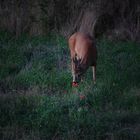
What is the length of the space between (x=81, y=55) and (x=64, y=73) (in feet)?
2.00

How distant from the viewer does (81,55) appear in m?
13.0

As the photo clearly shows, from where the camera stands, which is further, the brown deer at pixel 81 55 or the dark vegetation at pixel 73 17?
the dark vegetation at pixel 73 17

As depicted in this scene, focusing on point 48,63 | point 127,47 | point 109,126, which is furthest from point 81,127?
point 127,47

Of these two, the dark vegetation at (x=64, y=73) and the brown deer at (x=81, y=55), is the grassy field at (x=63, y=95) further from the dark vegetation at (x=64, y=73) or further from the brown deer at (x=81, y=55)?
the brown deer at (x=81, y=55)

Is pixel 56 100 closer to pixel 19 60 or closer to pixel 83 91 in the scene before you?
pixel 83 91

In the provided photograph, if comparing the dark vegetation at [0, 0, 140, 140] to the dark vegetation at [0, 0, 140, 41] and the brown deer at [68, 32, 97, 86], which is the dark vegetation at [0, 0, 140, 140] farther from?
the brown deer at [68, 32, 97, 86]

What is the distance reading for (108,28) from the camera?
1805cm

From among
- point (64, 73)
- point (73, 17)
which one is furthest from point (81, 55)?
point (73, 17)

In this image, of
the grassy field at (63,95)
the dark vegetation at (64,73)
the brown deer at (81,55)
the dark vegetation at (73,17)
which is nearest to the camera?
the grassy field at (63,95)

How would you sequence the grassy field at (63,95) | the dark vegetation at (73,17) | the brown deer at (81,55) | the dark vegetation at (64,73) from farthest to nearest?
the dark vegetation at (73,17) < the brown deer at (81,55) < the dark vegetation at (64,73) < the grassy field at (63,95)

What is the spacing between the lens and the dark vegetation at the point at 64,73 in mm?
9281

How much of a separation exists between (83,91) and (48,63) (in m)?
2.77

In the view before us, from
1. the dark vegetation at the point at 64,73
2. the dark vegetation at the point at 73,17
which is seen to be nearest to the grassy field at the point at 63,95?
the dark vegetation at the point at 64,73

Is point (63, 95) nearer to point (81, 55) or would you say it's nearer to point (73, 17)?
point (81, 55)
